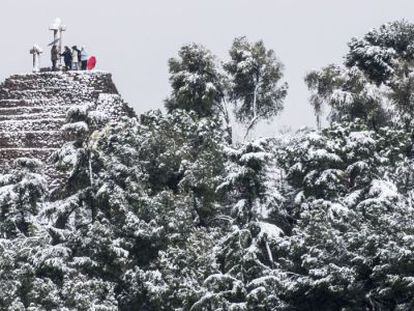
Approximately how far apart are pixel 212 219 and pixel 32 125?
11.6 metres

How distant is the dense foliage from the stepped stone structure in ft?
12.6

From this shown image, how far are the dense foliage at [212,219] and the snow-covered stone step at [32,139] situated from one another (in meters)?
3.84

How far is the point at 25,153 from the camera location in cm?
4666

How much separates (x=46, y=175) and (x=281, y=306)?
46.9 feet

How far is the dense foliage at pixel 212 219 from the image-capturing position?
3391 cm

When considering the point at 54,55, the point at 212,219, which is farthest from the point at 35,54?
the point at 212,219

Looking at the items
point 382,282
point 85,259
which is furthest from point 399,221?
point 85,259

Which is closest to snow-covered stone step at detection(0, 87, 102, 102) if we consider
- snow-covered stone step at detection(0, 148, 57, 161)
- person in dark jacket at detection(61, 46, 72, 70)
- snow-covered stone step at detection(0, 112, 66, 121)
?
snow-covered stone step at detection(0, 112, 66, 121)

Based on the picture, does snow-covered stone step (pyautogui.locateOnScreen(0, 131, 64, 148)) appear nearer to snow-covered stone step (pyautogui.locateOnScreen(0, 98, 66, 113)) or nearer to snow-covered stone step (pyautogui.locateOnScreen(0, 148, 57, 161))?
snow-covered stone step (pyautogui.locateOnScreen(0, 148, 57, 161))

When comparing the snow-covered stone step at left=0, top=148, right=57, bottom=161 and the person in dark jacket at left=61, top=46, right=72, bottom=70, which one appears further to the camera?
the person in dark jacket at left=61, top=46, right=72, bottom=70

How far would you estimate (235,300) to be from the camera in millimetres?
34750

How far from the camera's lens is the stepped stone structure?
47.1m

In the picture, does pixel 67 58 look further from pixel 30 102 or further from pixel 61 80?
pixel 30 102

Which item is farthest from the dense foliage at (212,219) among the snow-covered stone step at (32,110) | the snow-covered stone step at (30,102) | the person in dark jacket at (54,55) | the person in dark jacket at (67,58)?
the person in dark jacket at (54,55)
